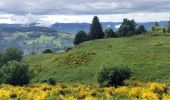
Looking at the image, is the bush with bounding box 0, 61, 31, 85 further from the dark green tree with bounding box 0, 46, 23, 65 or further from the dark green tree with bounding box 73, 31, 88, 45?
the dark green tree with bounding box 73, 31, 88, 45

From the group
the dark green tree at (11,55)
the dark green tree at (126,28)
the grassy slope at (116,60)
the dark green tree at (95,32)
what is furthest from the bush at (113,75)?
the dark green tree at (95,32)

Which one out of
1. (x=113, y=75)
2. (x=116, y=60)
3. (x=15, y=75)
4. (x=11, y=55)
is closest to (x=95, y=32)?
(x=11, y=55)

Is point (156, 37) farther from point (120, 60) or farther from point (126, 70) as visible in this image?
point (126, 70)

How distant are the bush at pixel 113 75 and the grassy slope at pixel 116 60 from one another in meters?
17.0

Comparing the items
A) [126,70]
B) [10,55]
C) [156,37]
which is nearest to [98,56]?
[156,37]

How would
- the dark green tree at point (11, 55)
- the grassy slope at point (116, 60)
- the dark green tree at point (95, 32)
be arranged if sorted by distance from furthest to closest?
the dark green tree at point (95, 32), the dark green tree at point (11, 55), the grassy slope at point (116, 60)

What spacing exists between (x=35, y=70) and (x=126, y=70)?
50.9 meters

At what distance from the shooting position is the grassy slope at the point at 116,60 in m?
92.3

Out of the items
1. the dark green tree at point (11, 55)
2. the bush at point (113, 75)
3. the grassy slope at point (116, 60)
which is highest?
the bush at point (113, 75)

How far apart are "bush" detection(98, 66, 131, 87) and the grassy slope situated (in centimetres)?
1699

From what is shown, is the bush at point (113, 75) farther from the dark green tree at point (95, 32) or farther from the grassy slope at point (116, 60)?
the dark green tree at point (95, 32)

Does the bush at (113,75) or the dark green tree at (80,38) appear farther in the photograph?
the dark green tree at (80,38)

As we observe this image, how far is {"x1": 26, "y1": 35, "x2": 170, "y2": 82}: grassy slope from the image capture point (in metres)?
92.3

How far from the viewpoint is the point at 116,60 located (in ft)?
340
